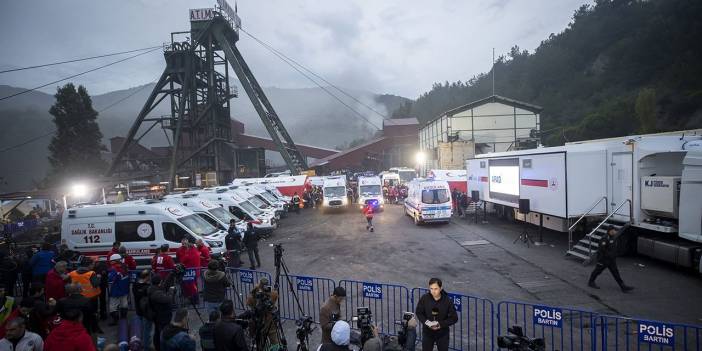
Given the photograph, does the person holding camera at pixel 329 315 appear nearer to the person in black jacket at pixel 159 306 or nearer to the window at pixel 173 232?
the person in black jacket at pixel 159 306

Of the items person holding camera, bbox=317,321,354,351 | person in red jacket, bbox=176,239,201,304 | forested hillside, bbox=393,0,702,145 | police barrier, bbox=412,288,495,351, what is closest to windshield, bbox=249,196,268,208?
person in red jacket, bbox=176,239,201,304

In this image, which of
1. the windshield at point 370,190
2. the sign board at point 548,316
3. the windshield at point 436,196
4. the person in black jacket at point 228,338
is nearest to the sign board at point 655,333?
the sign board at point 548,316

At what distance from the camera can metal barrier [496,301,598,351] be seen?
5582mm

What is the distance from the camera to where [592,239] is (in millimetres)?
11969

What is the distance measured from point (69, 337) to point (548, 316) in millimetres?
6748

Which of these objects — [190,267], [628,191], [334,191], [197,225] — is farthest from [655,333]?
[334,191]

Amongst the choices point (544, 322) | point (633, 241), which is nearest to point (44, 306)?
point (544, 322)

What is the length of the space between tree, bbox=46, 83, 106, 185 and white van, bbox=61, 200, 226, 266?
40.7 meters

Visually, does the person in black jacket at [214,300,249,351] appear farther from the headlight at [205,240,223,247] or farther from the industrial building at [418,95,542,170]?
the industrial building at [418,95,542,170]

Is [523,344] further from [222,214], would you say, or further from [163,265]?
[222,214]

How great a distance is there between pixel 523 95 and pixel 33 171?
118 metres

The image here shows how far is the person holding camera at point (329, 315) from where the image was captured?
516 cm

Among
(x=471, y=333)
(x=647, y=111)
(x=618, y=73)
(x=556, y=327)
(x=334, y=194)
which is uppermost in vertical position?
(x=618, y=73)

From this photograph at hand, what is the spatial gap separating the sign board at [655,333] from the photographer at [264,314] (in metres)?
5.19
